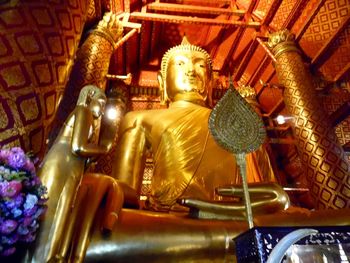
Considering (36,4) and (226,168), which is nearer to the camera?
(36,4)

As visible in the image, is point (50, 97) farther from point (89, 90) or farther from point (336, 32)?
point (336, 32)

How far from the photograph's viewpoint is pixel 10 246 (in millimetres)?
926

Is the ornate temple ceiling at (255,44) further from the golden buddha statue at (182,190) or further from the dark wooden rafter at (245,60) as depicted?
the golden buddha statue at (182,190)

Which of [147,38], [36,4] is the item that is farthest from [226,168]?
[147,38]

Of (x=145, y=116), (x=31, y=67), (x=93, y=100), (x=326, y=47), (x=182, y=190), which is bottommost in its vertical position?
(x=182, y=190)

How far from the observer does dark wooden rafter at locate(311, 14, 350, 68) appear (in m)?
3.73

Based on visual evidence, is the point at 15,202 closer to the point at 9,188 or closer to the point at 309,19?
the point at 9,188

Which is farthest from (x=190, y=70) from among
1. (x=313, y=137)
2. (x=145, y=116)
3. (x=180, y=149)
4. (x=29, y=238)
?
(x=29, y=238)

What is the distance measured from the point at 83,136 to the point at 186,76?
1642 millimetres

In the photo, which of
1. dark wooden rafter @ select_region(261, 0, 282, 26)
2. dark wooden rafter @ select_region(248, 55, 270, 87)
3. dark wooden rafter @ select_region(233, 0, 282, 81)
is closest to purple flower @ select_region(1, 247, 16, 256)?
dark wooden rafter @ select_region(233, 0, 282, 81)

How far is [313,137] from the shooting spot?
10.1 feet

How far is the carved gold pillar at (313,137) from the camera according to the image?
2760 mm

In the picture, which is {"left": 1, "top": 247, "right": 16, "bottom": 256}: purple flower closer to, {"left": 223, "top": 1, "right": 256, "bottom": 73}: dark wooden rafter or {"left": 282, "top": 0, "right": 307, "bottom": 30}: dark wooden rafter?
{"left": 282, "top": 0, "right": 307, "bottom": 30}: dark wooden rafter

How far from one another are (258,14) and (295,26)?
59 centimetres
